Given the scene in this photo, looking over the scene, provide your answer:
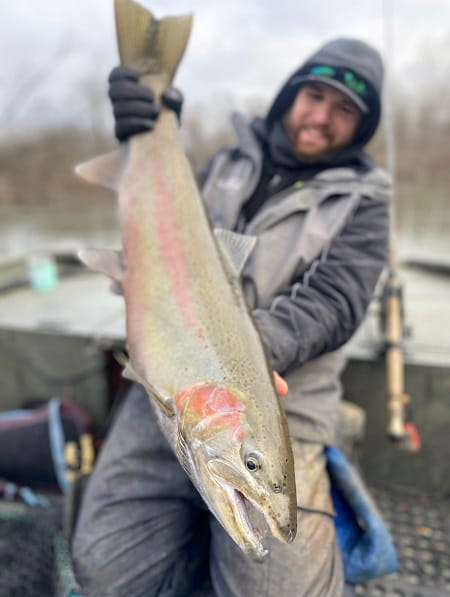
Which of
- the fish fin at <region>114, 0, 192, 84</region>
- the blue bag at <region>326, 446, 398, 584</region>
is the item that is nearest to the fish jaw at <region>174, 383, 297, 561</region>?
the blue bag at <region>326, 446, 398, 584</region>

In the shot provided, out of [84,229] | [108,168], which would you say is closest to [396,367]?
[108,168]

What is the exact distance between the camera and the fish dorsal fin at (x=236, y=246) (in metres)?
1.94

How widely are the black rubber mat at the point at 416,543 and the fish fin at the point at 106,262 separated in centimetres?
180

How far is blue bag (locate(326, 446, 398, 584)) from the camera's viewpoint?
2.07 meters

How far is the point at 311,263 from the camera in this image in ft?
7.77

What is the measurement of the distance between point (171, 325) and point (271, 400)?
460mm

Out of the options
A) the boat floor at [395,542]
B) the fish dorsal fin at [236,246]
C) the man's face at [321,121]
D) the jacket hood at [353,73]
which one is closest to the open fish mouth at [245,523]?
the fish dorsal fin at [236,246]

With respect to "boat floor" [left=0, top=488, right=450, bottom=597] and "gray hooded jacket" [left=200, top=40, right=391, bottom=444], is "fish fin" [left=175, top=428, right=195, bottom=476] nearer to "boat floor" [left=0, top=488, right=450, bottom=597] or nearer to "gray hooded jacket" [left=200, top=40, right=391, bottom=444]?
"gray hooded jacket" [left=200, top=40, right=391, bottom=444]

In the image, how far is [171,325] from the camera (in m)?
1.80

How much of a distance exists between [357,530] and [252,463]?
112cm

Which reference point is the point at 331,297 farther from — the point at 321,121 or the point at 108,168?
the point at 108,168

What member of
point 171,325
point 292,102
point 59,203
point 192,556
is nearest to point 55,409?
point 192,556

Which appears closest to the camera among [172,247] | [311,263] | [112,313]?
[172,247]

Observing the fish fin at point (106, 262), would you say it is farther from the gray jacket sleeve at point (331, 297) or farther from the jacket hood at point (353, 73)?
the jacket hood at point (353, 73)
